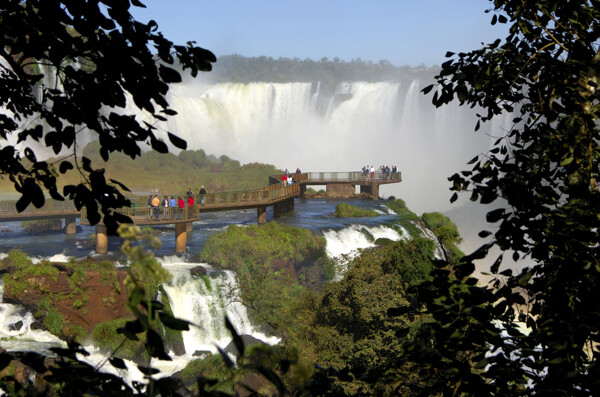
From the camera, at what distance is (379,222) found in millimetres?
35625

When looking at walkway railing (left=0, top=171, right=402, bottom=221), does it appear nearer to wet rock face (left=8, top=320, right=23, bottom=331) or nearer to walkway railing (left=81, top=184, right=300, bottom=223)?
walkway railing (left=81, top=184, right=300, bottom=223)

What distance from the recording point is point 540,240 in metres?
4.14

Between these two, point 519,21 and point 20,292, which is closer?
point 519,21

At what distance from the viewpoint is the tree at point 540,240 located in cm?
369

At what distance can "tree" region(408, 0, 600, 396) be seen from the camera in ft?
12.1

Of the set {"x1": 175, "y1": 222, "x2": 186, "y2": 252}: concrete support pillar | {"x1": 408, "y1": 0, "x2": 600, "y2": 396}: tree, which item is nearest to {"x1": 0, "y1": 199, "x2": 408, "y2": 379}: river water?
{"x1": 175, "y1": 222, "x2": 186, "y2": 252}: concrete support pillar

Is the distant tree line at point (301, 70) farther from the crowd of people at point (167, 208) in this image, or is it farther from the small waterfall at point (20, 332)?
the small waterfall at point (20, 332)

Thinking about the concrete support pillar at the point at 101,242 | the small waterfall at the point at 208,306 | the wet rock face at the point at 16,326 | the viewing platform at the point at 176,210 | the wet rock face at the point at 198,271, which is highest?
the viewing platform at the point at 176,210

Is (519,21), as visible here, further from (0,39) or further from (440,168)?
(440,168)

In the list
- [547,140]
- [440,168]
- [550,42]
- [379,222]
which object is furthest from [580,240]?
[440,168]

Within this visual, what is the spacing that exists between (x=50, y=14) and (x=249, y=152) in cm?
7149

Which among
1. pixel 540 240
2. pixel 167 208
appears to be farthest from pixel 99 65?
pixel 167 208

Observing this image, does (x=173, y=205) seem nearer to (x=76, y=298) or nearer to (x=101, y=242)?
(x=101, y=242)

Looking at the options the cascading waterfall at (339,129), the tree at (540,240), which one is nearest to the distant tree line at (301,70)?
the cascading waterfall at (339,129)
